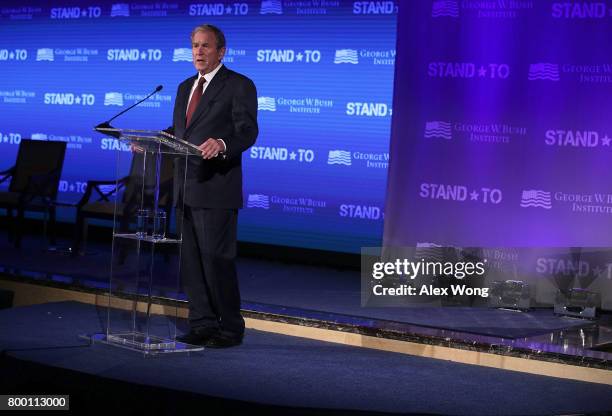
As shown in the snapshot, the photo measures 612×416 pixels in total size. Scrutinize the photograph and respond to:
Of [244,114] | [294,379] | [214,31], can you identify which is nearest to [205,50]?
[214,31]

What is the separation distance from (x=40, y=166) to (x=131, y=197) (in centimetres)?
394

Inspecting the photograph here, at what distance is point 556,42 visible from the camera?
6.09m

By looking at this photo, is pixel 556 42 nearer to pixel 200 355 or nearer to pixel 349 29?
pixel 349 29

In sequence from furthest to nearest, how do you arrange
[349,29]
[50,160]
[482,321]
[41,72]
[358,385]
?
[41,72], [50,160], [349,29], [482,321], [358,385]

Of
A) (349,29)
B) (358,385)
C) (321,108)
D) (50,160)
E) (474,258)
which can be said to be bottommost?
(358,385)

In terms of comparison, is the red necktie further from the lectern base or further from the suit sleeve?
the lectern base

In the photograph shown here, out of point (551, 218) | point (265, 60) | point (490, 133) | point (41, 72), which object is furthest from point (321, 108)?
point (41, 72)

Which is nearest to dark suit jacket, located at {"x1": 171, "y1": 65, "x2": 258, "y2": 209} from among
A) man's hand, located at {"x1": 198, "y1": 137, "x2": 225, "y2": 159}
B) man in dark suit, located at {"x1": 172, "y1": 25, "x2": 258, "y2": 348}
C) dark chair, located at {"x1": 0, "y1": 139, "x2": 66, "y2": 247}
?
man in dark suit, located at {"x1": 172, "y1": 25, "x2": 258, "y2": 348}

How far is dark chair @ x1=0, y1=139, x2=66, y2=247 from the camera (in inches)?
324

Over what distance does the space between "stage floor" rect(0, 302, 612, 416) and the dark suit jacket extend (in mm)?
761

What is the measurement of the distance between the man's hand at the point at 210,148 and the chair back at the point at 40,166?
4660 mm

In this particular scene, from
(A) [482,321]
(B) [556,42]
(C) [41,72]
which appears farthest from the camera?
(C) [41,72]

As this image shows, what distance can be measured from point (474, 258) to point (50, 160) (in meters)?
4.25

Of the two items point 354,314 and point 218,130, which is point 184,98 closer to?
point 218,130
